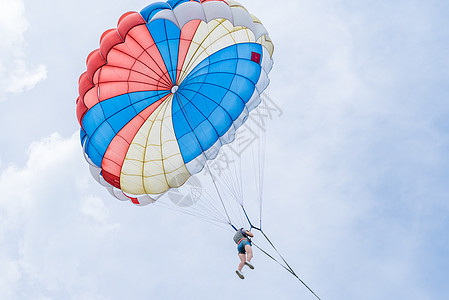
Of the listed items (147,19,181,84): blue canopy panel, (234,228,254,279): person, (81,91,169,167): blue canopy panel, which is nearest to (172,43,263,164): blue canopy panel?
(147,19,181,84): blue canopy panel

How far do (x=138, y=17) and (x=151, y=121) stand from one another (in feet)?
9.53

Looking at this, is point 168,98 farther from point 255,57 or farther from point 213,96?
point 255,57

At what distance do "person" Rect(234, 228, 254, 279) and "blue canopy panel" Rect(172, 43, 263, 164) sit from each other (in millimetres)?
2790

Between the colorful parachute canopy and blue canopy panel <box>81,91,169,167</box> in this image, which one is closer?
the colorful parachute canopy

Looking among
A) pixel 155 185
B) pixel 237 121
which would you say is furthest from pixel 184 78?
pixel 155 185

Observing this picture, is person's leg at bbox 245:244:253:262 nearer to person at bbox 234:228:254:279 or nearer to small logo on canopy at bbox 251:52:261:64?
person at bbox 234:228:254:279

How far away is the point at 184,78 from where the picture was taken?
41.0 feet

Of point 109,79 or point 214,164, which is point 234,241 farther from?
point 109,79

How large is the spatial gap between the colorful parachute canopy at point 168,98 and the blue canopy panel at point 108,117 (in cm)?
3

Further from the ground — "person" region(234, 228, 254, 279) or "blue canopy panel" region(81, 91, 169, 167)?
"blue canopy panel" region(81, 91, 169, 167)

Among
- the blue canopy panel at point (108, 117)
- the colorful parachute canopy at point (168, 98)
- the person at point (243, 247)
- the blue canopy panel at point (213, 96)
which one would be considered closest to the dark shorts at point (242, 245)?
the person at point (243, 247)

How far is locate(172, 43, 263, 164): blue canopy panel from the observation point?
12.4 metres

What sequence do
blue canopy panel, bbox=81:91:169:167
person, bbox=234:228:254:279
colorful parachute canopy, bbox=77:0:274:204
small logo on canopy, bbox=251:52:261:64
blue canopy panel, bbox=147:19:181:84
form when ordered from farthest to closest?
small logo on canopy, bbox=251:52:261:64 → blue canopy panel, bbox=81:91:169:167 → colorful parachute canopy, bbox=77:0:274:204 → blue canopy panel, bbox=147:19:181:84 → person, bbox=234:228:254:279

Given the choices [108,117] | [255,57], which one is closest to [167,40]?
[255,57]
